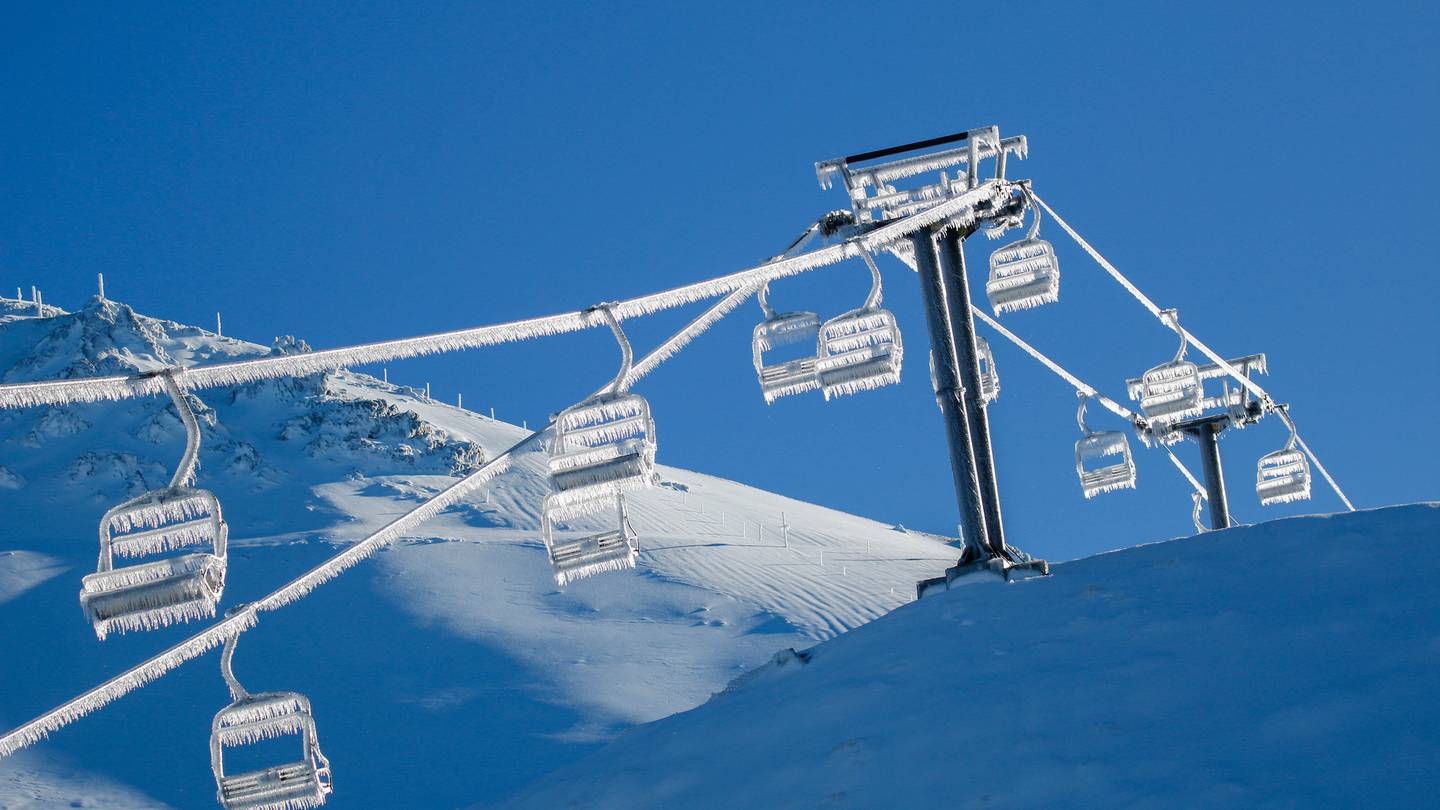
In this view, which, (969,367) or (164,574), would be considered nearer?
(164,574)

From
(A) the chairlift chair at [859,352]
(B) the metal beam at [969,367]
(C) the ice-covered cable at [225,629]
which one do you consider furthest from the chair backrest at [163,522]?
(B) the metal beam at [969,367]

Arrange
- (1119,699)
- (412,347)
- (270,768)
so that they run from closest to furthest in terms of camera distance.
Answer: (1119,699), (412,347), (270,768)

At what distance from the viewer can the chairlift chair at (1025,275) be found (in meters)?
9.56

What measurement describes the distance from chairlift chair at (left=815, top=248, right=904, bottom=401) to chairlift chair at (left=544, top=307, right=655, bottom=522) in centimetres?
136

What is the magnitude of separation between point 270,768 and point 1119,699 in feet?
14.1

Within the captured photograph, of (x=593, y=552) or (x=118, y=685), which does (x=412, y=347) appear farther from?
(x=118, y=685)

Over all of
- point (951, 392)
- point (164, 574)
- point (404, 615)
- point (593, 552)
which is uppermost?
point (951, 392)

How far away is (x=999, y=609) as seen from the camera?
6.96 m

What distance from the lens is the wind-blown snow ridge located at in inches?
210

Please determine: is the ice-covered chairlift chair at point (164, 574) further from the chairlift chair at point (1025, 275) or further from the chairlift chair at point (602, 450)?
the chairlift chair at point (1025, 275)

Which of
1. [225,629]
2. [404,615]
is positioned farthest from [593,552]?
[404,615]

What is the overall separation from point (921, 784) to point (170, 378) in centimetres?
341

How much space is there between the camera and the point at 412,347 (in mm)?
5945

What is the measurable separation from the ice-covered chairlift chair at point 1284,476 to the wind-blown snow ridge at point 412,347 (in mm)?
9920
